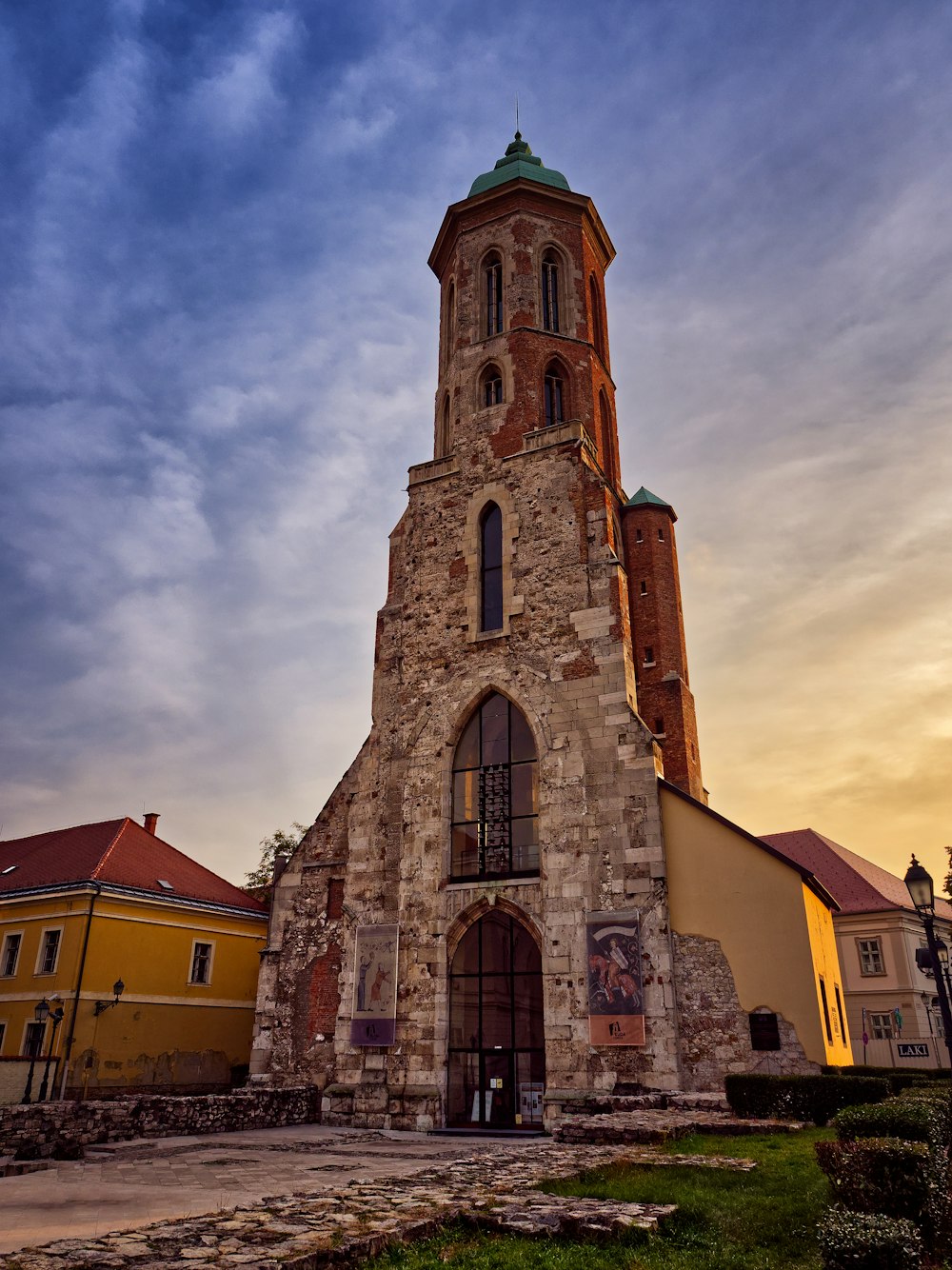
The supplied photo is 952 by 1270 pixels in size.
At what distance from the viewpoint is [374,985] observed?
21.1 m

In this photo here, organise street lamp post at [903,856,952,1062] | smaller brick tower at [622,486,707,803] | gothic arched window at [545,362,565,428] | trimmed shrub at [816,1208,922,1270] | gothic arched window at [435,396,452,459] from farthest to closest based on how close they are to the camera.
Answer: gothic arched window at [435,396,452,459] < gothic arched window at [545,362,565,428] < smaller brick tower at [622,486,707,803] < street lamp post at [903,856,952,1062] < trimmed shrub at [816,1208,922,1270]

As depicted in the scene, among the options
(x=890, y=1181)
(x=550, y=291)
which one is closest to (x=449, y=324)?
(x=550, y=291)

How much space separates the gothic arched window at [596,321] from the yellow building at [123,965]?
21.6m

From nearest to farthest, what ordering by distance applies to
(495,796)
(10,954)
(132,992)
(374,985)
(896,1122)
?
(896,1122) → (374,985) → (495,796) → (132,992) → (10,954)

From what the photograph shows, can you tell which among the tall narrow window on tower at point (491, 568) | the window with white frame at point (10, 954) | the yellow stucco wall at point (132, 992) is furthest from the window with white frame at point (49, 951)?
the tall narrow window on tower at point (491, 568)

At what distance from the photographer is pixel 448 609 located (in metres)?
24.2

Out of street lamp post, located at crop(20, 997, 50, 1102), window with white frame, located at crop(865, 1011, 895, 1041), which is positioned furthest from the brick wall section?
window with white frame, located at crop(865, 1011, 895, 1041)

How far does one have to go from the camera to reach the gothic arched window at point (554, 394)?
1045 inches

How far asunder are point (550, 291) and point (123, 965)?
23.5 metres

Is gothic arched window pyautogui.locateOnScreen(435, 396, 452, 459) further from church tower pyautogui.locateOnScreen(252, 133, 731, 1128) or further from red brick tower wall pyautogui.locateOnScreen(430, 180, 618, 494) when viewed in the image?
church tower pyautogui.locateOnScreen(252, 133, 731, 1128)

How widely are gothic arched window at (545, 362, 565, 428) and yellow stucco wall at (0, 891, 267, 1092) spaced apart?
1874cm

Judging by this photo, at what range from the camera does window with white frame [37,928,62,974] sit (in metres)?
26.0

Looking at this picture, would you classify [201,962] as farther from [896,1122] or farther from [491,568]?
[896,1122]

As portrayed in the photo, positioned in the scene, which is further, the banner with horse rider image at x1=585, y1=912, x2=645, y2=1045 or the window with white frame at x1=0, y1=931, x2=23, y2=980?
the window with white frame at x1=0, y1=931, x2=23, y2=980
